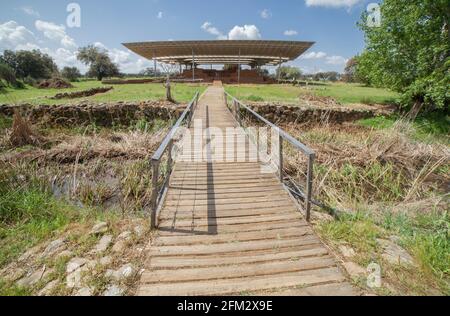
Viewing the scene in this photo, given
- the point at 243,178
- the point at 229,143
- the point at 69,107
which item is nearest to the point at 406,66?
the point at 229,143

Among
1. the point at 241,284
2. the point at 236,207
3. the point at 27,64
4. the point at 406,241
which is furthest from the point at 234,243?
the point at 27,64

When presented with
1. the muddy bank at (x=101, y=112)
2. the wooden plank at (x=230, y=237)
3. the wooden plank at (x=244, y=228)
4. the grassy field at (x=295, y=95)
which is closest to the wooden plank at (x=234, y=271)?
the wooden plank at (x=230, y=237)

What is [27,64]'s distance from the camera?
1775 inches

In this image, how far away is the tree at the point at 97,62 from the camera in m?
51.9

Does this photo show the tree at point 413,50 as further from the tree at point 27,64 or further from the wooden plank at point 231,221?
the tree at point 27,64

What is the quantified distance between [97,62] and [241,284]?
6047cm

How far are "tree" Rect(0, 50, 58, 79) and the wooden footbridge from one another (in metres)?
55.2

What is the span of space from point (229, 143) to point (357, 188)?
350 centimetres

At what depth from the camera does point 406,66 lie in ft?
40.1

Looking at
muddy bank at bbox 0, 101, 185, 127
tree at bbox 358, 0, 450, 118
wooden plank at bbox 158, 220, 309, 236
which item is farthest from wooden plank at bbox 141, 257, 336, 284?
tree at bbox 358, 0, 450, 118

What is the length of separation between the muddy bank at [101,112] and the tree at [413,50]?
10.9 meters

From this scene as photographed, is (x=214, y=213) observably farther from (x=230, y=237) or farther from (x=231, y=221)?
(x=230, y=237)

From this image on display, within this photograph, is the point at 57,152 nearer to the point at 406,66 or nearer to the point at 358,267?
the point at 358,267

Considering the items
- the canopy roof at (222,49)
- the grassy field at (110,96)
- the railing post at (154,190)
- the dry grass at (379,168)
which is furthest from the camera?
the canopy roof at (222,49)
